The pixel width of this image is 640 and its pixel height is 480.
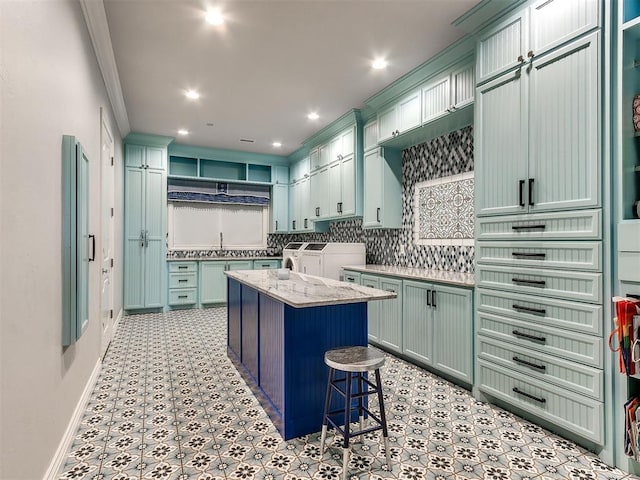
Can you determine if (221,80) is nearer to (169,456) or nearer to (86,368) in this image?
(86,368)

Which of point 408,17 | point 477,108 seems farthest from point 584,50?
point 408,17

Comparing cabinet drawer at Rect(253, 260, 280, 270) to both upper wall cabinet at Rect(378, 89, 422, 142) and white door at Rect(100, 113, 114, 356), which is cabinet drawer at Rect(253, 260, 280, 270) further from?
upper wall cabinet at Rect(378, 89, 422, 142)

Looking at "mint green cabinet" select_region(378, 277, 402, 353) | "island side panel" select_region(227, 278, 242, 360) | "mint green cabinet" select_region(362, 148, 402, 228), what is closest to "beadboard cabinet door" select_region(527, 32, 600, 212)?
"mint green cabinet" select_region(378, 277, 402, 353)

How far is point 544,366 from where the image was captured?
217 centimetres

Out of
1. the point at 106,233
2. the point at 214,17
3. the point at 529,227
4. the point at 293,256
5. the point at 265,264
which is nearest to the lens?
the point at 529,227

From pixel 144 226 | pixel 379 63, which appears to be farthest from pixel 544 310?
pixel 144 226

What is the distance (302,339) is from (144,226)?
4443mm

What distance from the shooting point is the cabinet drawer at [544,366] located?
1.94 metres

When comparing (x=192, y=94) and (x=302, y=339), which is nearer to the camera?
(x=302, y=339)

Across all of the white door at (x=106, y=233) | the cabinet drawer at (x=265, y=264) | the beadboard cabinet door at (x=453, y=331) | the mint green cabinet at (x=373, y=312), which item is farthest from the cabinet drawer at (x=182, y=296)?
the beadboard cabinet door at (x=453, y=331)

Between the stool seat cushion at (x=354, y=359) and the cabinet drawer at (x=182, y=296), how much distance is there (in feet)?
14.9

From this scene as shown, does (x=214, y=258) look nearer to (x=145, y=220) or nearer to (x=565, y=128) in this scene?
(x=145, y=220)

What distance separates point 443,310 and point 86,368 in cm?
282

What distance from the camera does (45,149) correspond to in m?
1.70
